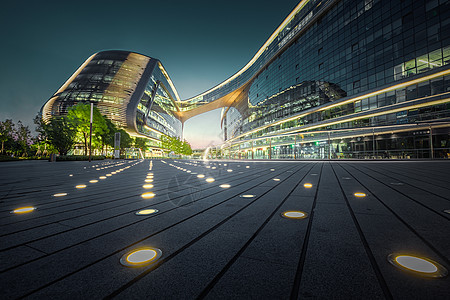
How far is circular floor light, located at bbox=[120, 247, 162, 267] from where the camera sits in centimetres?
120

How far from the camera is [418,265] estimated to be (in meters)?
1.12

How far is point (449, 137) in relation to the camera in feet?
70.9

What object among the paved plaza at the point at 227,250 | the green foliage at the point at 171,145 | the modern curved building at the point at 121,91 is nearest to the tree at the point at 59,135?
the paved plaza at the point at 227,250

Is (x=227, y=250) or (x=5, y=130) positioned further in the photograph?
(x=5, y=130)

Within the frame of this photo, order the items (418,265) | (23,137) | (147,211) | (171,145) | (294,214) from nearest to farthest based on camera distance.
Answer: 1. (418,265)
2. (294,214)
3. (147,211)
4. (23,137)
5. (171,145)

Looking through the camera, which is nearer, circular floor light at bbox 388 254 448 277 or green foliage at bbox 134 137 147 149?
circular floor light at bbox 388 254 448 277

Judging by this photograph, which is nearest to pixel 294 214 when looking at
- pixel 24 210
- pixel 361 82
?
pixel 24 210

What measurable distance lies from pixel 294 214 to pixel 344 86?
40845mm

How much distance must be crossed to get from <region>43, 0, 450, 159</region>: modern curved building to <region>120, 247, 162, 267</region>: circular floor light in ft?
76.3

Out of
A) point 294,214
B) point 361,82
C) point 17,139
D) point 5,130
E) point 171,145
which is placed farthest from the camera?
point 171,145

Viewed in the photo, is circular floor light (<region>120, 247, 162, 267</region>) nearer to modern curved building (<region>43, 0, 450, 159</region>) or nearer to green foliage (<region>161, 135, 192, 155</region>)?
modern curved building (<region>43, 0, 450, 159</region>)

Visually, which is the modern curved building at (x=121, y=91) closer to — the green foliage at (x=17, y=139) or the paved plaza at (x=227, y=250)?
the green foliage at (x=17, y=139)

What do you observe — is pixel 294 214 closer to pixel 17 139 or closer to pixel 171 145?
pixel 17 139

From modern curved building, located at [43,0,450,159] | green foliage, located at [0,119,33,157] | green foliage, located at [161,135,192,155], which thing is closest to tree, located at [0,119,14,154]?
green foliage, located at [0,119,33,157]
